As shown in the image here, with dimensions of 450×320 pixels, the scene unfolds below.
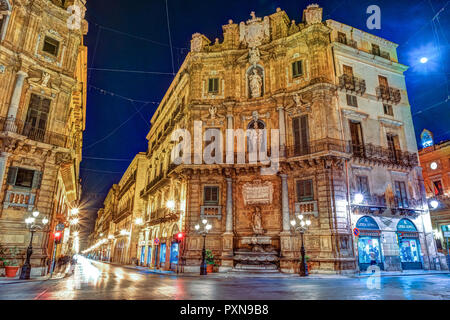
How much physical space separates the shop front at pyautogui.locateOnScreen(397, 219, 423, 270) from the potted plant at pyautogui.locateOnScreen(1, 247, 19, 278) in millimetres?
24052

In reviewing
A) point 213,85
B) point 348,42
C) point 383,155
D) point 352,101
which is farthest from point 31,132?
point 348,42

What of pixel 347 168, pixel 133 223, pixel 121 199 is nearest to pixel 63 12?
pixel 347 168

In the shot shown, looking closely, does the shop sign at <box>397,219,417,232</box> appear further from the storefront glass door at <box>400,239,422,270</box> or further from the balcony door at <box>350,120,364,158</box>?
the balcony door at <box>350,120,364,158</box>

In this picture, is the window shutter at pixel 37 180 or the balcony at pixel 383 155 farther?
the balcony at pixel 383 155

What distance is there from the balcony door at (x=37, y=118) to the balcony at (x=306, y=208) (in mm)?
17299

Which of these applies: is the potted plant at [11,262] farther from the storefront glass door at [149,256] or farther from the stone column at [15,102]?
the storefront glass door at [149,256]

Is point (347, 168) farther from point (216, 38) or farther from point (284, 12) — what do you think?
point (216, 38)

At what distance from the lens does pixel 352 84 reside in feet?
76.1

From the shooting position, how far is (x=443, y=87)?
25750 millimetres

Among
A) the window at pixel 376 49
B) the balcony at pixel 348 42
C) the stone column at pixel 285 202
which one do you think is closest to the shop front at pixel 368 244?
the stone column at pixel 285 202

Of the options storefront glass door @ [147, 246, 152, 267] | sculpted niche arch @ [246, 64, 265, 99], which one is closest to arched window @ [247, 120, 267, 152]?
sculpted niche arch @ [246, 64, 265, 99]

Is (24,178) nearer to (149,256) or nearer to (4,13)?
(4,13)

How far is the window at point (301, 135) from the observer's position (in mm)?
21812

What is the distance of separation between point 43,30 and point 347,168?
73.7 ft
